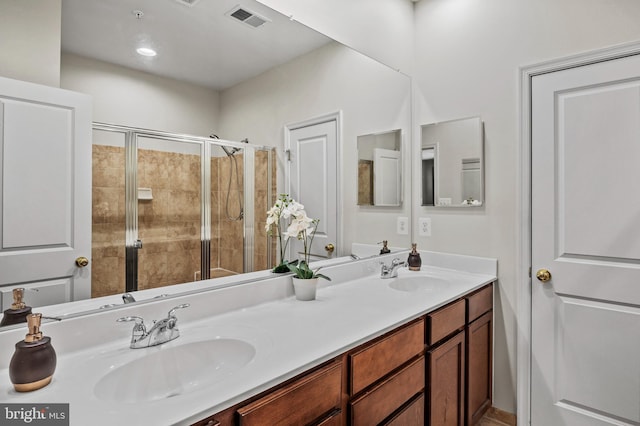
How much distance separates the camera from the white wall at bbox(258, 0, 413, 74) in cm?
186

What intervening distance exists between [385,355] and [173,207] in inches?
36.6

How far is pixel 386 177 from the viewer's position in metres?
2.41

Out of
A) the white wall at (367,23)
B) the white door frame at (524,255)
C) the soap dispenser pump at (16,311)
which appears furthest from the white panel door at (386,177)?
the soap dispenser pump at (16,311)

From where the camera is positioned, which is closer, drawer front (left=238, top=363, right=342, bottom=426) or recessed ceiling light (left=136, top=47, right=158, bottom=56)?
drawer front (left=238, top=363, right=342, bottom=426)

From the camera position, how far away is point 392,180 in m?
2.44

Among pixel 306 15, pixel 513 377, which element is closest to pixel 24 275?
pixel 306 15

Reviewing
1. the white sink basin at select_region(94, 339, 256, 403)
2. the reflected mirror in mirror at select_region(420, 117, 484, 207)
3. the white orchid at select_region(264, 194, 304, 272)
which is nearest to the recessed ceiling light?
the white orchid at select_region(264, 194, 304, 272)

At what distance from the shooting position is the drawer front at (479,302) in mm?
1899

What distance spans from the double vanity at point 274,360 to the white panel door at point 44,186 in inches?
6.5

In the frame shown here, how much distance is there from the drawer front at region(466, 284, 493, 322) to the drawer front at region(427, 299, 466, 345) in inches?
2.8

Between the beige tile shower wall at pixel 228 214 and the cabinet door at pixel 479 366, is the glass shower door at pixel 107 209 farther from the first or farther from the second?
the cabinet door at pixel 479 366

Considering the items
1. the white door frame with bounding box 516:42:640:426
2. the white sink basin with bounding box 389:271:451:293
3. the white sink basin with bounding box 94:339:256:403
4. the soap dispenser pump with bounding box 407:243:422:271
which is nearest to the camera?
the white sink basin with bounding box 94:339:256:403

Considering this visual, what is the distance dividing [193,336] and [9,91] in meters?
0.87

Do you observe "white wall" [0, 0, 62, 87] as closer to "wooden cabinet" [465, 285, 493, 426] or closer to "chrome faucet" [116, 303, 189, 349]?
"chrome faucet" [116, 303, 189, 349]
